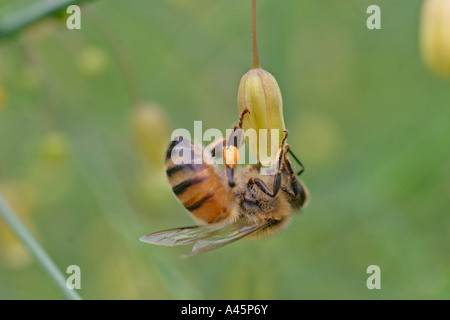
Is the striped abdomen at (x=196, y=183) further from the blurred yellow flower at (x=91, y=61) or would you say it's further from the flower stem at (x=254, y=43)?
the blurred yellow flower at (x=91, y=61)

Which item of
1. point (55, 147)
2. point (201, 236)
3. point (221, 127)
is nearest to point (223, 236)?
point (201, 236)

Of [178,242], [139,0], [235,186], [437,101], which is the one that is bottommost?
[178,242]

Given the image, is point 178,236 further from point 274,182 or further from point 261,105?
point 261,105

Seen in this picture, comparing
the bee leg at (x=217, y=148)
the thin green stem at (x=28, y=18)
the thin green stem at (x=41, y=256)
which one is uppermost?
the thin green stem at (x=28, y=18)

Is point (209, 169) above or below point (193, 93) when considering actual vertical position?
below

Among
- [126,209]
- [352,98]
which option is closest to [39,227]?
[126,209]

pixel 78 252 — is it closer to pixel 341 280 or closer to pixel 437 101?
pixel 341 280

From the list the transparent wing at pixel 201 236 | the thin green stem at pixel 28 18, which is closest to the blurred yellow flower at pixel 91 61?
the thin green stem at pixel 28 18
